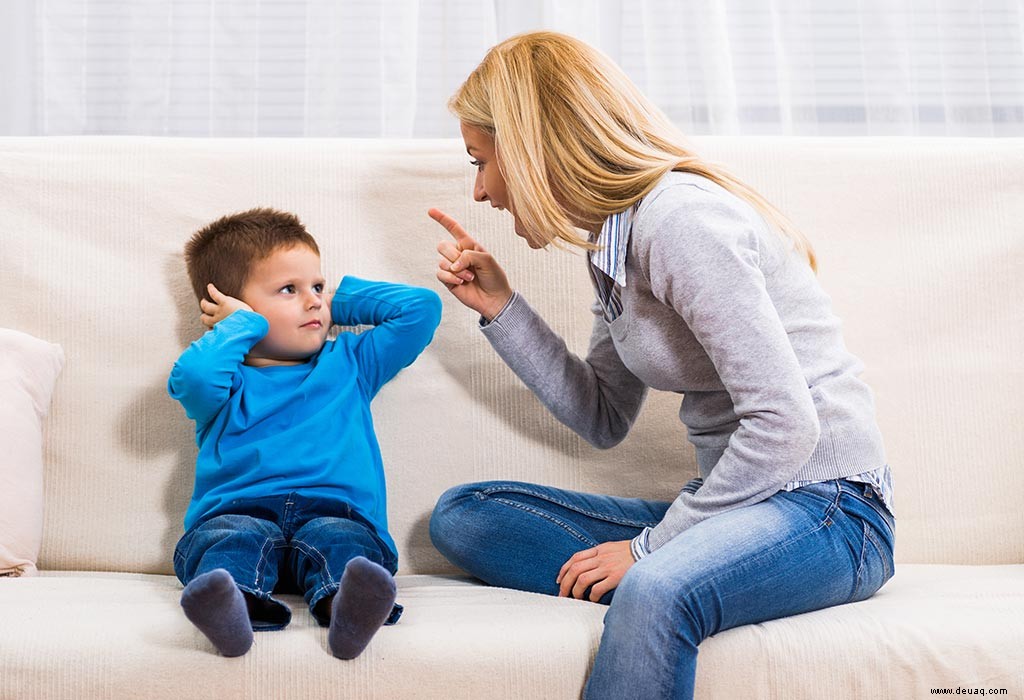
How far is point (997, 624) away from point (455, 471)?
30.4 inches

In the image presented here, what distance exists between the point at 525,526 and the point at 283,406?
39 centimetres

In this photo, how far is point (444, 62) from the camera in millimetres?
1979

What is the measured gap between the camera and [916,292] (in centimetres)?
156

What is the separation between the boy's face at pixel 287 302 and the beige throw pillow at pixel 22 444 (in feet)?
1.02

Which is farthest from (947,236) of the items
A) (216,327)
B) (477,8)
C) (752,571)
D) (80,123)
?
(80,123)

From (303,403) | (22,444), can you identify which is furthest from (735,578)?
(22,444)

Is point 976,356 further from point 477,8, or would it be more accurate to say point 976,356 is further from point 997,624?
point 477,8

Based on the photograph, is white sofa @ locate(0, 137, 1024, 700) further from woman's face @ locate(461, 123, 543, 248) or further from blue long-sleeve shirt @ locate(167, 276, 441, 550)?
woman's face @ locate(461, 123, 543, 248)

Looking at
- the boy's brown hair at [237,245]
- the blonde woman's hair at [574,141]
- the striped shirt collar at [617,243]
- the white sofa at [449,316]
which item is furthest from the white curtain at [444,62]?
the striped shirt collar at [617,243]

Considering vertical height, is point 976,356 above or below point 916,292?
below

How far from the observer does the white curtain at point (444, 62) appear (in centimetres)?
195

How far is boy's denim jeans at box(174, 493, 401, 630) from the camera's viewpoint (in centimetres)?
108

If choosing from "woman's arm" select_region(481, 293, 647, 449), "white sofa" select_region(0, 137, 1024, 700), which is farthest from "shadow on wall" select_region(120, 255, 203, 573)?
"woman's arm" select_region(481, 293, 647, 449)

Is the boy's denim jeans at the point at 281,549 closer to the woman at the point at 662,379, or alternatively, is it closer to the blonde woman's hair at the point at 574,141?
the woman at the point at 662,379
